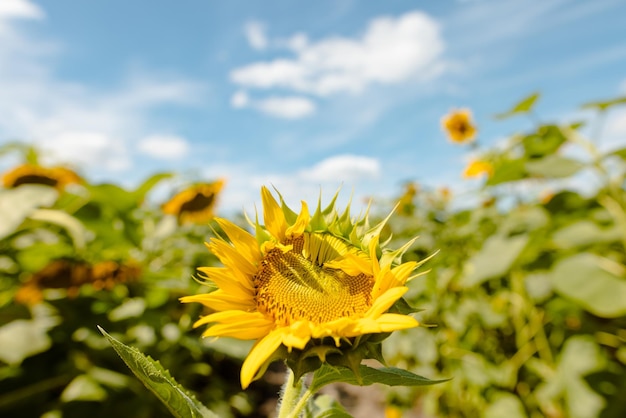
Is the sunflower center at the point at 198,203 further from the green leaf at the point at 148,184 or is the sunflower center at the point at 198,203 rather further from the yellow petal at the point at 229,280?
the yellow petal at the point at 229,280

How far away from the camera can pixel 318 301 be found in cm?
78

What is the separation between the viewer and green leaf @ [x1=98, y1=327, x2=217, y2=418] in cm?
59

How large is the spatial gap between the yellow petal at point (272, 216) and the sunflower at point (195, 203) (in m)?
2.59

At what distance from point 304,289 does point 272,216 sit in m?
0.14

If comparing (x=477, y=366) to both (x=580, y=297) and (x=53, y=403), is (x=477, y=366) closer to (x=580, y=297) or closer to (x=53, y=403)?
(x=580, y=297)

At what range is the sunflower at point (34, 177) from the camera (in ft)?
9.71

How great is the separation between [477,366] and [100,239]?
239cm

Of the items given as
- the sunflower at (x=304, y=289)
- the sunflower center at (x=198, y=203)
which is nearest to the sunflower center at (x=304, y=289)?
the sunflower at (x=304, y=289)

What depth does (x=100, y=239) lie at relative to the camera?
2465 millimetres

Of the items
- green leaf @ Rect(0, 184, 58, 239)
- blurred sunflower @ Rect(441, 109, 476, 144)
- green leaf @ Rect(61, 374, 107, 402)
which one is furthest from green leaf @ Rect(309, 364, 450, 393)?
blurred sunflower @ Rect(441, 109, 476, 144)

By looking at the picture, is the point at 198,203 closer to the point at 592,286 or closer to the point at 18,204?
the point at 18,204

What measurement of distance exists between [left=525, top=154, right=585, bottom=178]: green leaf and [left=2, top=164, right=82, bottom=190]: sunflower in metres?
2.68

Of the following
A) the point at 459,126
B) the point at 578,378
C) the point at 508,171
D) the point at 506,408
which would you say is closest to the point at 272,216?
the point at 508,171

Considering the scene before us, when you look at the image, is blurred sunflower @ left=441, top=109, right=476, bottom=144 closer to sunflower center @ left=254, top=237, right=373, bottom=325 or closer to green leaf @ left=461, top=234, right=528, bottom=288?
green leaf @ left=461, top=234, right=528, bottom=288
